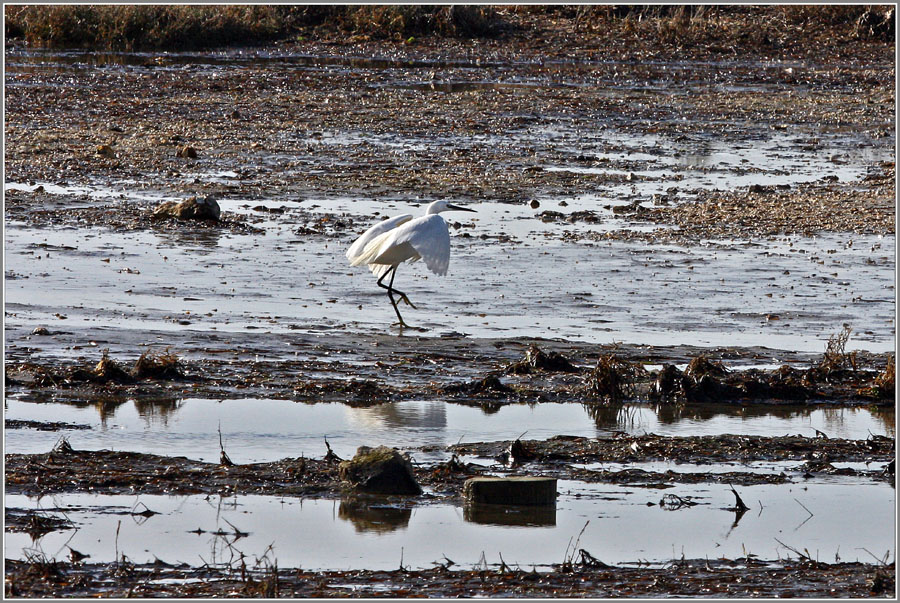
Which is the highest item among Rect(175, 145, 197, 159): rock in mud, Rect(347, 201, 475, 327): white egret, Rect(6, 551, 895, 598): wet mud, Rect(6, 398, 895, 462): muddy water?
Rect(175, 145, 197, 159): rock in mud

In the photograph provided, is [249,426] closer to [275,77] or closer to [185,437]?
[185,437]

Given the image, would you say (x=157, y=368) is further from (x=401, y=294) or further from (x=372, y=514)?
(x=401, y=294)

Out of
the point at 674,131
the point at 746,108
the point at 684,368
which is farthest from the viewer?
the point at 746,108

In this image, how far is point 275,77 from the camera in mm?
25438

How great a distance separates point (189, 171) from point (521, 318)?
7.25m

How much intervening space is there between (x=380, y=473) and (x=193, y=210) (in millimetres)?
8056

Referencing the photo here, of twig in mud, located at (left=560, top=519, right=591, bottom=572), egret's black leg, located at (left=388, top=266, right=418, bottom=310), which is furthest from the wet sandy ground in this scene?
egret's black leg, located at (left=388, top=266, right=418, bottom=310)

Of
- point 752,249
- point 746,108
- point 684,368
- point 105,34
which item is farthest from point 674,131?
point 105,34

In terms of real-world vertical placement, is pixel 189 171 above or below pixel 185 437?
above

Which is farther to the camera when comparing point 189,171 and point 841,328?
point 189,171

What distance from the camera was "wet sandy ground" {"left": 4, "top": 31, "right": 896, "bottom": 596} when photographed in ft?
20.7

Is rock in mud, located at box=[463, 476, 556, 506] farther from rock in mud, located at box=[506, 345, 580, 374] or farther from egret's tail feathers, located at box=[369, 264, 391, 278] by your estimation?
egret's tail feathers, located at box=[369, 264, 391, 278]

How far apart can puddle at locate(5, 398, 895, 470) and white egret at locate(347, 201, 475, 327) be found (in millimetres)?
2452

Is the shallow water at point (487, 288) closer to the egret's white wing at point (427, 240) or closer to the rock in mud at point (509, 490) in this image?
the egret's white wing at point (427, 240)
